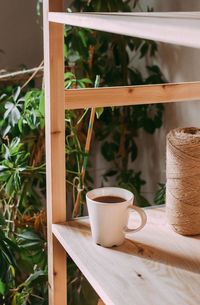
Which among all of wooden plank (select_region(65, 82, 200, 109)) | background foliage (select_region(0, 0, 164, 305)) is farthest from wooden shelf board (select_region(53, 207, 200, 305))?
background foliage (select_region(0, 0, 164, 305))

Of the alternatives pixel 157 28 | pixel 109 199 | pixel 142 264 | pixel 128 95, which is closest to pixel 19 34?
pixel 128 95

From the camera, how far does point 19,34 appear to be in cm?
183

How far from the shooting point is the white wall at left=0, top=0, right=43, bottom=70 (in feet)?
5.91

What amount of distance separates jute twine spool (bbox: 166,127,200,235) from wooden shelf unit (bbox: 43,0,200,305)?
0.09 feet

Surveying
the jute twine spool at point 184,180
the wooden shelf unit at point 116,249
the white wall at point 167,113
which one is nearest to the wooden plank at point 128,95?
the wooden shelf unit at point 116,249

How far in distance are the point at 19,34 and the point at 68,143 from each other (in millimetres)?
615

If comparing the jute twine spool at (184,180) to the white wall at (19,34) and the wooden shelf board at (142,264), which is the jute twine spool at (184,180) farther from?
the white wall at (19,34)

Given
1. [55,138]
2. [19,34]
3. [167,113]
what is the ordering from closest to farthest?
[55,138] < [167,113] < [19,34]

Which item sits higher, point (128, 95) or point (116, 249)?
point (128, 95)

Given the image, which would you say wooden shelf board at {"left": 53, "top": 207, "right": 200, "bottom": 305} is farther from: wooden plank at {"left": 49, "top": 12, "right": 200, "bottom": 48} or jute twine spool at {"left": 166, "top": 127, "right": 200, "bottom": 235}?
wooden plank at {"left": 49, "top": 12, "right": 200, "bottom": 48}

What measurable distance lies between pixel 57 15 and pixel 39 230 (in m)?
0.69

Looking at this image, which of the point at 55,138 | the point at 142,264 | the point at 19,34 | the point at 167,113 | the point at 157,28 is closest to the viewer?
the point at 157,28

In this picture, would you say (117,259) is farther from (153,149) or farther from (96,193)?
(153,149)

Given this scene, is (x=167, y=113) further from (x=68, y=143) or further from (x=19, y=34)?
(x=19, y=34)
